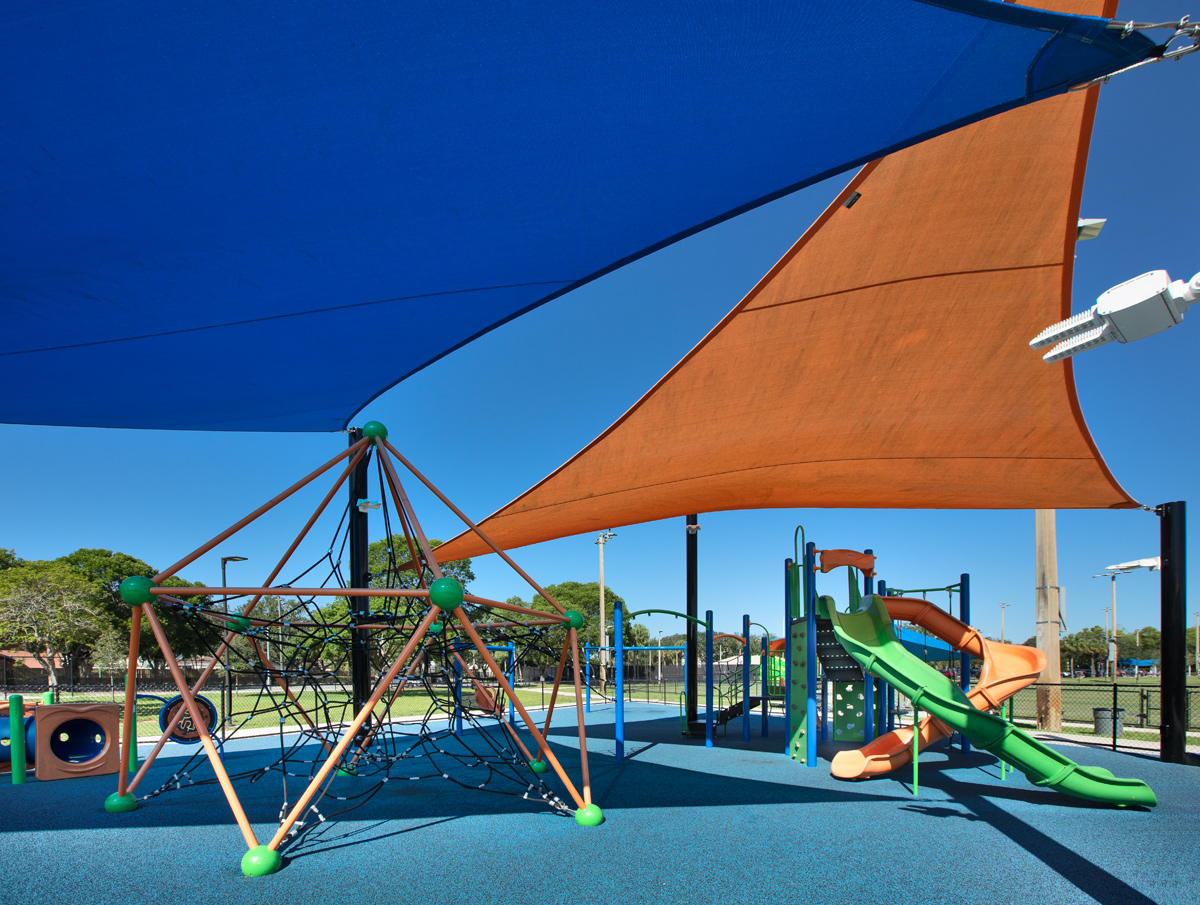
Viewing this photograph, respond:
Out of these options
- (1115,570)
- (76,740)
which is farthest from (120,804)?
(1115,570)

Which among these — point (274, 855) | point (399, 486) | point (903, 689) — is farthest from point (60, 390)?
point (903, 689)

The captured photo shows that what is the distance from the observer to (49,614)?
2602 centimetres

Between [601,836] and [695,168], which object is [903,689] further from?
[695,168]

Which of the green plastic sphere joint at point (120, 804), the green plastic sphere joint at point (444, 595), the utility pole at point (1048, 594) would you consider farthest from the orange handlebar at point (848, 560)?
the green plastic sphere joint at point (120, 804)

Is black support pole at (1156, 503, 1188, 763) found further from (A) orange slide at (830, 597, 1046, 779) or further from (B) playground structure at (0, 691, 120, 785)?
(B) playground structure at (0, 691, 120, 785)

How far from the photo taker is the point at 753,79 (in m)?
2.96

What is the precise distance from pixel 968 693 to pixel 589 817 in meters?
4.16

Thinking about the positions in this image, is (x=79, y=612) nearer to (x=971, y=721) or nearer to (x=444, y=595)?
(x=444, y=595)

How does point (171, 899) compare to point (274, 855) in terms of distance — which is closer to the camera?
point (171, 899)

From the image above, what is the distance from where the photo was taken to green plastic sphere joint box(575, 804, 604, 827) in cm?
542

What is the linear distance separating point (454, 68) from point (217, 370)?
159 inches

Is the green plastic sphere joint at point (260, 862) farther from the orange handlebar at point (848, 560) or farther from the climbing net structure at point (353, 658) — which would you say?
the orange handlebar at point (848, 560)

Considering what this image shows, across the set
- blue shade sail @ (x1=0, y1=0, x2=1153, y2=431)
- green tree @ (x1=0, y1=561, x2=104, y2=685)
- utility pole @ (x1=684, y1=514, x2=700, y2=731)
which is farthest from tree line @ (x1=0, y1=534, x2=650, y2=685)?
blue shade sail @ (x1=0, y1=0, x2=1153, y2=431)

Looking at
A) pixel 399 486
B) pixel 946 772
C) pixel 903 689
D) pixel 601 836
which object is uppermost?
pixel 399 486
